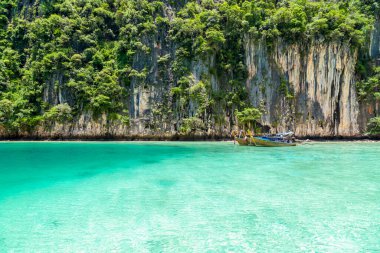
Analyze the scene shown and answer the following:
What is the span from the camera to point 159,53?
3753 cm

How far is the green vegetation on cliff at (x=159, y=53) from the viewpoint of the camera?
34750mm

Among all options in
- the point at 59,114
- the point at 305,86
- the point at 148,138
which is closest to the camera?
the point at 59,114

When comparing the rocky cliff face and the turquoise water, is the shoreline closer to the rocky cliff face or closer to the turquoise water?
the rocky cliff face

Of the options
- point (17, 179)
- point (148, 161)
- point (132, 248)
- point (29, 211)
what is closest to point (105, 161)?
point (148, 161)

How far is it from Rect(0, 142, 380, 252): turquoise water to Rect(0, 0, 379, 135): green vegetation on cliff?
21.3 metres

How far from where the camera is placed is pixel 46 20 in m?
A: 38.8

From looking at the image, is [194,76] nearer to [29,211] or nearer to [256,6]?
[256,6]

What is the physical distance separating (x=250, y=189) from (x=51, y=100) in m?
32.7

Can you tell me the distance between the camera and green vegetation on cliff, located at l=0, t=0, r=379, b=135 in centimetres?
3475

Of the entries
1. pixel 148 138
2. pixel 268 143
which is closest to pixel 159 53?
pixel 148 138

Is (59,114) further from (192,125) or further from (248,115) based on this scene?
(248,115)

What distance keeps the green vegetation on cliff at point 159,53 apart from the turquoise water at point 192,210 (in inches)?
837

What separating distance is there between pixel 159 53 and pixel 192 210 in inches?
1241

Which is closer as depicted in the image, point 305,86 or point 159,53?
point 305,86
